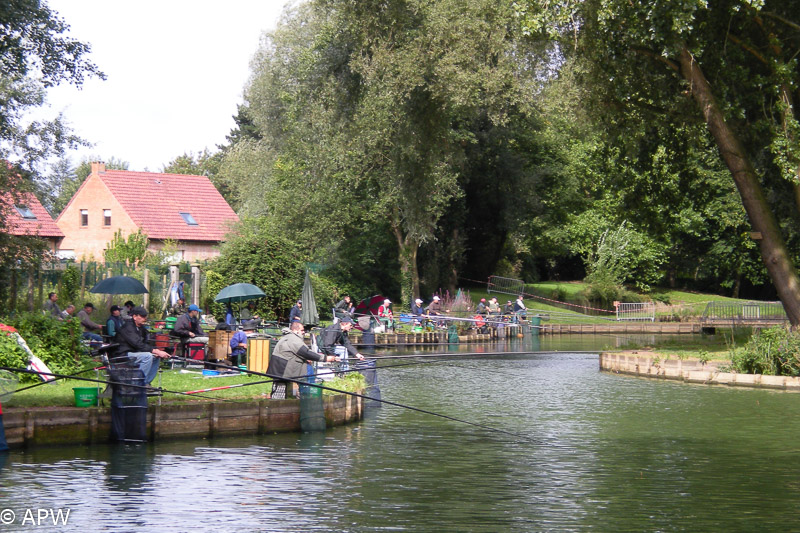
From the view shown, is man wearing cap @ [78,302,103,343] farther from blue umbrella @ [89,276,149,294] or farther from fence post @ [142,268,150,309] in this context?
fence post @ [142,268,150,309]

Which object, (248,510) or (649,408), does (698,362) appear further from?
(248,510)

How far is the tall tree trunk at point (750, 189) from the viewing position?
26.1 metres

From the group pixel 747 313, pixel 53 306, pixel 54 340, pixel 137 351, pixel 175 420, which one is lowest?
pixel 175 420

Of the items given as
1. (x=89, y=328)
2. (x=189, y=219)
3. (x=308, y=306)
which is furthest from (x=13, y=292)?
(x=189, y=219)

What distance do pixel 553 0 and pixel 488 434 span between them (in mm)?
12964

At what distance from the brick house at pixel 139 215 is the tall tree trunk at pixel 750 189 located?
1337 inches

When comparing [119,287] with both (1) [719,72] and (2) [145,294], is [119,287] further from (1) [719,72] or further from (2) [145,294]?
(1) [719,72]

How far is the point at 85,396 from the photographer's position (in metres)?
14.8

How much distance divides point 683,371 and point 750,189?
571 cm

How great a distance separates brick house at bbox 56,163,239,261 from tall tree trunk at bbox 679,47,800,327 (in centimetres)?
3397

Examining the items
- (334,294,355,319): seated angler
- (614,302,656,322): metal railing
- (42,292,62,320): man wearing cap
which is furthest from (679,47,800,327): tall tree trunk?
(614,302,656,322): metal railing

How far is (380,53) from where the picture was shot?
34.4 m

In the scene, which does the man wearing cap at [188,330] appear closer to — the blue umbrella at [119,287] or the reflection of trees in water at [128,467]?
the blue umbrella at [119,287]

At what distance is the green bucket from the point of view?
580 inches
